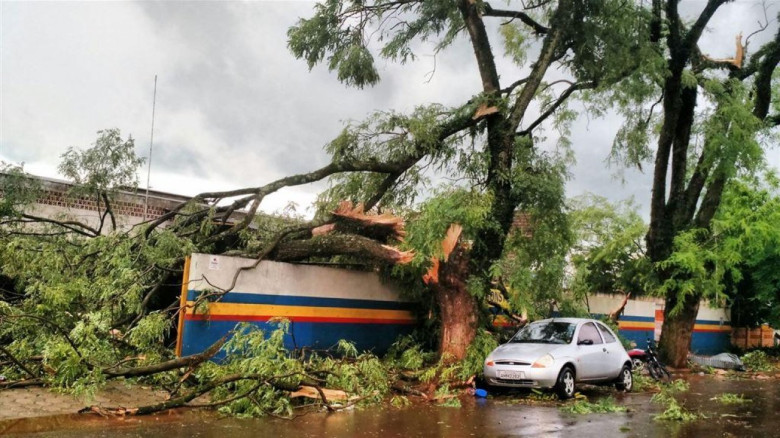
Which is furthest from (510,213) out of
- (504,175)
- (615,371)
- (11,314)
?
(11,314)

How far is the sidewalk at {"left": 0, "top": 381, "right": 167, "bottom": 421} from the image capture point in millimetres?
7723

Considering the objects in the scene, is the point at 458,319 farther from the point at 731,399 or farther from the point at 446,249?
the point at 731,399

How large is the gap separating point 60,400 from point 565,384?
323 inches

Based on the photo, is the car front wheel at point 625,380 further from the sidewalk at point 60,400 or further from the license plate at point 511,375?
the sidewalk at point 60,400

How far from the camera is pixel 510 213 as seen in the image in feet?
42.7

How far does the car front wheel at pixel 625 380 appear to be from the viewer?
13.2 m

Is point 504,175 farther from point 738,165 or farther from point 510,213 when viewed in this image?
point 738,165

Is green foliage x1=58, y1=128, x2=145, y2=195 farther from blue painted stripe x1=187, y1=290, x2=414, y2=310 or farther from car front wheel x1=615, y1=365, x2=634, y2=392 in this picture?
car front wheel x1=615, y1=365, x2=634, y2=392

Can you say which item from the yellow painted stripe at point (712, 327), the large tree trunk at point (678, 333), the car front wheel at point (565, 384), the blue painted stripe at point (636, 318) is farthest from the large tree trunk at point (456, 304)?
the yellow painted stripe at point (712, 327)

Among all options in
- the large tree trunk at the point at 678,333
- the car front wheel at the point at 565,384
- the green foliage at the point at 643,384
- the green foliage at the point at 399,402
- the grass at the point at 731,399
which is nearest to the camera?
the green foliage at the point at 399,402

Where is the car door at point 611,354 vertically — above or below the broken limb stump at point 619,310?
below

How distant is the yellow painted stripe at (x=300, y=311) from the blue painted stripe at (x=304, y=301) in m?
0.07

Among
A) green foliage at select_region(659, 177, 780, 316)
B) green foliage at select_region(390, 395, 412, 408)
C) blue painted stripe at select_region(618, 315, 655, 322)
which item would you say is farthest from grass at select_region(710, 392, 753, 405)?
blue painted stripe at select_region(618, 315, 655, 322)

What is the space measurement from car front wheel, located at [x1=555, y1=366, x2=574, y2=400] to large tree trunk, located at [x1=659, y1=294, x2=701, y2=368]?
7.97 m
